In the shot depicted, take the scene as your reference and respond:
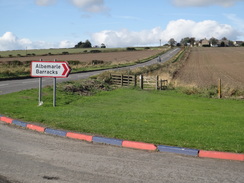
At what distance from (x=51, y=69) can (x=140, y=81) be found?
13858mm

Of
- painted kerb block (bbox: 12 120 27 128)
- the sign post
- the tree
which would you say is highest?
the tree

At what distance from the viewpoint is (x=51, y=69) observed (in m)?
15.2

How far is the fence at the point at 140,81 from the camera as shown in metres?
28.1

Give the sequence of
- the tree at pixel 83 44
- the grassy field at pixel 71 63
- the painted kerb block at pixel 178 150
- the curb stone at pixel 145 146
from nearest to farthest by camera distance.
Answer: the curb stone at pixel 145 146
the painted kerb block at pixel 178 150
the grassy field at pixel 71 63
the tree at pixel 83 44

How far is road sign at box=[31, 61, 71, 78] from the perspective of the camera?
49.2 feet

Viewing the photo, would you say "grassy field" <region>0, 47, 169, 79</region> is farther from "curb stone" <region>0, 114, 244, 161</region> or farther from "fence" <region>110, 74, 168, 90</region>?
"curb stone" <region>0, 114, 244, 161</region>

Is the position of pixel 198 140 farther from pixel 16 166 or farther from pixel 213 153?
pixel 16 166

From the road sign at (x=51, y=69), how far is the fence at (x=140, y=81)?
13.3 m

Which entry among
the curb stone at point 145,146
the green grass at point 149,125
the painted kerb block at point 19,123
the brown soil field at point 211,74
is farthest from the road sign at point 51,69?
the brown soil field at point 211,74

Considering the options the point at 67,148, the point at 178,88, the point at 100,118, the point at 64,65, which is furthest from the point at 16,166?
the point at 178,88

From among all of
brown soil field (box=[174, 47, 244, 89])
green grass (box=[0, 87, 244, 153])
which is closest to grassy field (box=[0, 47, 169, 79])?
Answer: brown soil field (box=[174, 47, 244, 89])

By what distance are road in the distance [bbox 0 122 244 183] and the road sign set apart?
6.44m

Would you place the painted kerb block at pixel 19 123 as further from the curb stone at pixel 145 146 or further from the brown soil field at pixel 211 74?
the brown soil field at pixel 211 74

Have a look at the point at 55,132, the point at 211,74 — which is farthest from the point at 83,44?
the point at 55,132
